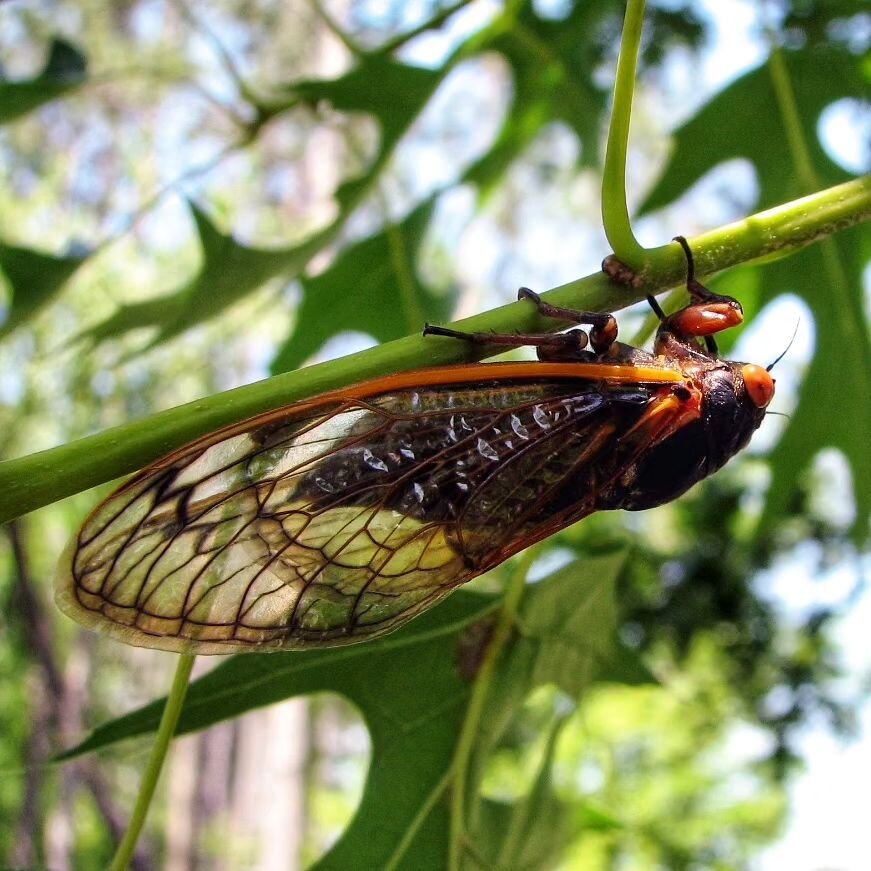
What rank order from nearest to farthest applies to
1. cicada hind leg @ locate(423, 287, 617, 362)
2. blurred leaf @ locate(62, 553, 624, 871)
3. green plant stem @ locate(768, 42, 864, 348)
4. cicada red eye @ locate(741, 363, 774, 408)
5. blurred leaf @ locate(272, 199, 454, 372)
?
cicada hind leg @ locate(423, 287, 617, 362) < cicada red eye @ locate(741, 363, 774, 408) < blurred leaf @ locate(62, 553, 624, 871) < green plant stem @ locate(768, 42, 864, 348) < blurred leaf @ locate(272, 199, 454, 372)

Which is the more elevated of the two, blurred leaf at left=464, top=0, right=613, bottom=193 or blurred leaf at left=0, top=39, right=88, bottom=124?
blurred leaf at left=464, top=0, right=613, bottom=193

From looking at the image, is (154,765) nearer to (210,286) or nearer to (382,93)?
(210,286)

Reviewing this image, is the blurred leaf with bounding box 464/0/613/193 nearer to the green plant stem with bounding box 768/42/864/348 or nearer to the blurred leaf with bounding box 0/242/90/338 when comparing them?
the green plant stem with bounding box 768/42/864/348

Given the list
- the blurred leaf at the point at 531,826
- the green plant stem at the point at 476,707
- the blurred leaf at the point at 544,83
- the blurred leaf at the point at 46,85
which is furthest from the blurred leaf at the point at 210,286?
the blurred leaf at the point at 531,826

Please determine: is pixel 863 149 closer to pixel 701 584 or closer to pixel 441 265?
pixel 441 265

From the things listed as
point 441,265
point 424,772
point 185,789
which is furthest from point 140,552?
point 185,789

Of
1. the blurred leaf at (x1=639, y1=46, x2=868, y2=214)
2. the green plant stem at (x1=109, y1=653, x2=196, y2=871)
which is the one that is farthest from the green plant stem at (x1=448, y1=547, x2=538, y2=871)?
the blurred leaf at (x1=639, y1=46, x2=868, y2=214)

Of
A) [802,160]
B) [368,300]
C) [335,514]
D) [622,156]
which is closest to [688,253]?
[622,156]
